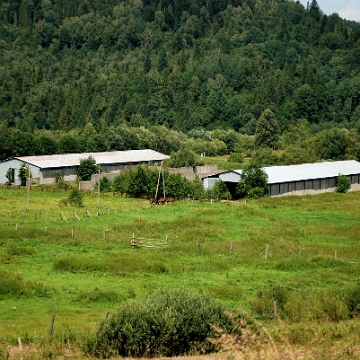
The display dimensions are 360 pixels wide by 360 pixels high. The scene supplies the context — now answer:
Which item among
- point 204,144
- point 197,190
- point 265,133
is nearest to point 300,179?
point 197,190

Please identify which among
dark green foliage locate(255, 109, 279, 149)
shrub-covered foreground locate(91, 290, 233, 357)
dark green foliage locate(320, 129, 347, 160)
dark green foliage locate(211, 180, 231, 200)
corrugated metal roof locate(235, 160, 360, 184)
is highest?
dark green foliage locate(255, 109, 279, 149)

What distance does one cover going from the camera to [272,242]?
4362cm

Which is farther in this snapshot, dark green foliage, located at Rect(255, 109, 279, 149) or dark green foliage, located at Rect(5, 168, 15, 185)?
dark green foliage, located at Rect(255, 109, 279, 149)

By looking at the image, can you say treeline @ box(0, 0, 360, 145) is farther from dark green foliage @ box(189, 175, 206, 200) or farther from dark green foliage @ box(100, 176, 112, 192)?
dark green foliage @ box(189, 175, 206, 200)

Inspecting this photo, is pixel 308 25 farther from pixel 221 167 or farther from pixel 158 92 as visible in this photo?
pixel 221 167

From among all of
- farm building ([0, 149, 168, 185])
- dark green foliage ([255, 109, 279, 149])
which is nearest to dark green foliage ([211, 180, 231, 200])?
farm building ([0, 149, 168, 185])

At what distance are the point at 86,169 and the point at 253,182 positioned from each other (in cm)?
2121

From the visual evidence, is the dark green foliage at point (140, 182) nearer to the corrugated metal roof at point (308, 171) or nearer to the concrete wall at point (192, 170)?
the corrugated metal roof at point (308, 171)

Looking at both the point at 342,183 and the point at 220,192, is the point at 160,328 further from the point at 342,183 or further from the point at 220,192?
the point at 342,183

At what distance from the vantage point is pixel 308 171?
236 ft

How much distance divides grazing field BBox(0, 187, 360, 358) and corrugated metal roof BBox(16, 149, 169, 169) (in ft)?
57.3

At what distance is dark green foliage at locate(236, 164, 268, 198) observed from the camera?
211 ft

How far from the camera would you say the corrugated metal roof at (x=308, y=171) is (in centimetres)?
6775

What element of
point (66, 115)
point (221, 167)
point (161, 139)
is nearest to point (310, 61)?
point (66, 115)
